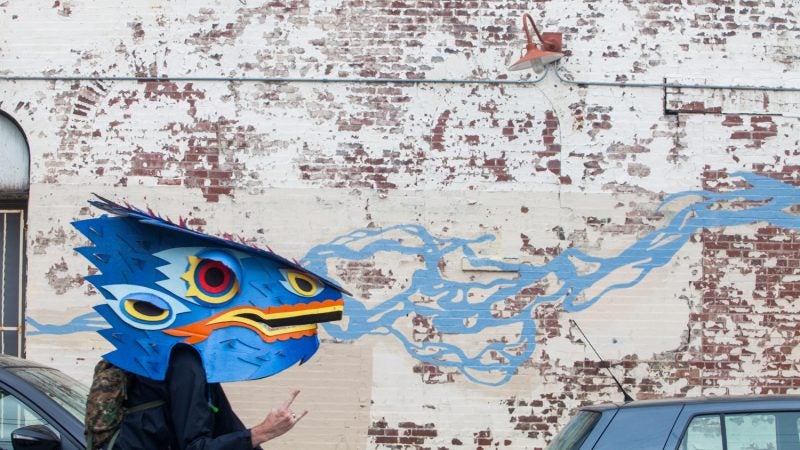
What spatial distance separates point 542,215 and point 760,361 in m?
2.25

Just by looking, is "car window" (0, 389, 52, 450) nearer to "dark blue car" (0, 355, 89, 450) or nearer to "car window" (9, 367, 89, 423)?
"dark blue car" (0, 355, 89, 450)

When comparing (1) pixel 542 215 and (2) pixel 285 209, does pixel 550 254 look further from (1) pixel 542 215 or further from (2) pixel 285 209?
(2) pixel 285 209

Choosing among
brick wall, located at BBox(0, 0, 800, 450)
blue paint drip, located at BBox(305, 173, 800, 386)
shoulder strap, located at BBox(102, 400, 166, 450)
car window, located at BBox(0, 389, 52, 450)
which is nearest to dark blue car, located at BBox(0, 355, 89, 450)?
car window, located at BBox(0, 389, 52, 450)

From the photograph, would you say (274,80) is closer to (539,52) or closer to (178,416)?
(539,52)

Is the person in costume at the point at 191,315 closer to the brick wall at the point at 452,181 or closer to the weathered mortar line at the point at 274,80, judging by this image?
the brick wall at the point at 452,181

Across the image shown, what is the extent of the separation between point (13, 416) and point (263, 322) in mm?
1615

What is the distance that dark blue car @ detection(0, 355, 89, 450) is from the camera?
4.61 m

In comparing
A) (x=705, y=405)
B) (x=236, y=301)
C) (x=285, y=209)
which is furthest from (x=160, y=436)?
(x=285, y=209)

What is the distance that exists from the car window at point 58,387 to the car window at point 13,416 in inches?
5.4

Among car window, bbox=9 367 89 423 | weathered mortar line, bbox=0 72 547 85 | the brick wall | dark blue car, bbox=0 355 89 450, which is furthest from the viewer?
weathered mortar line, bbox=0 72 547 85

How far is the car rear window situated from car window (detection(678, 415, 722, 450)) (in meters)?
0.44

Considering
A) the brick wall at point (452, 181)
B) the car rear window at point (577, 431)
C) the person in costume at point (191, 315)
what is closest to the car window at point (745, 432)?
the car rear window at point (577, 431)

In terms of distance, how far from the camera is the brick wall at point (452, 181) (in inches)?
347

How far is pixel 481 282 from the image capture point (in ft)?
29.1
